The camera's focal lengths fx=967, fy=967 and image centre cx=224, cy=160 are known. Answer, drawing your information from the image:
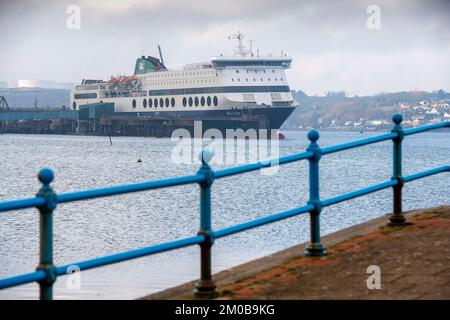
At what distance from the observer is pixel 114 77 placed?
461 feet

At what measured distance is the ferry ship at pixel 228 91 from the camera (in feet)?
361

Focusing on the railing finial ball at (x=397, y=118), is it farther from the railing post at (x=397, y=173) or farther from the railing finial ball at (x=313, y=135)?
the railing finial ball at (x=313, y=135)

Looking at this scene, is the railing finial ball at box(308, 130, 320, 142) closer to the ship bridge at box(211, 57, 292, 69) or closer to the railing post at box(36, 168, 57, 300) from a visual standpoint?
the railing post at box(36, 168, 57, 300)

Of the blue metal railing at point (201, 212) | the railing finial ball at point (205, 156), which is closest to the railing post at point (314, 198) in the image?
the blue metal railing at point (201, 212)

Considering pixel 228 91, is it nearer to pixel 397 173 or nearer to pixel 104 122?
pixel 104 122

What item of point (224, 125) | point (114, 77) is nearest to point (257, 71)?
point (224, 125)

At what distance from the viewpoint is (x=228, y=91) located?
11131cm

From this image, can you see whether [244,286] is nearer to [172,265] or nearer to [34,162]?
[172,265]

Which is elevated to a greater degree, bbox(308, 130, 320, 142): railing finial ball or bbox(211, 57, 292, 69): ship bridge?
bbox(211, 57, 292, 69): ship bridge

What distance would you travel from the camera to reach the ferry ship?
109938 mm

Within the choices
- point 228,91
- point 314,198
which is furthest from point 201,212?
point 228,91

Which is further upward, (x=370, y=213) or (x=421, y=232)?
(x=421, y=232)

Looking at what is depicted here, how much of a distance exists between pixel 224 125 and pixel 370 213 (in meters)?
84.0

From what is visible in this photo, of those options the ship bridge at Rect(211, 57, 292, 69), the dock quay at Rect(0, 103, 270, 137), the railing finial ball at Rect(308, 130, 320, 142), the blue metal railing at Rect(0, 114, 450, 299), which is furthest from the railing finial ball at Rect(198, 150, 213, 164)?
the ship bridge at Rect(211, 57, 292, 69)
